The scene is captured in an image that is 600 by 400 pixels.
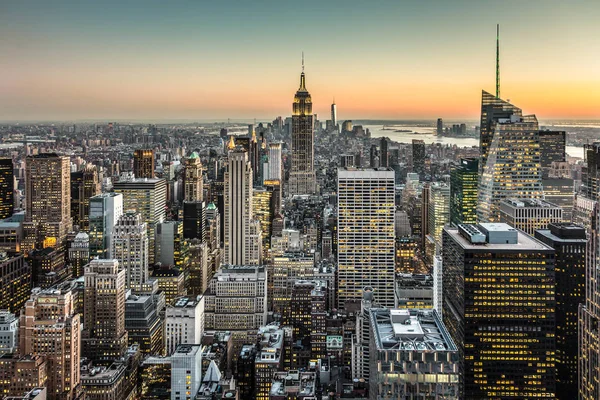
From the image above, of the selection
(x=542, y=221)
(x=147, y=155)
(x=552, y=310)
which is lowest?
(x=552, y=310)

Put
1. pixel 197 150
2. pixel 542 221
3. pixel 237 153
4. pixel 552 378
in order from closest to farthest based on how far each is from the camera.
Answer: pixel 552 378, pixel 542 221, pixel 197 150, pixel 237 153

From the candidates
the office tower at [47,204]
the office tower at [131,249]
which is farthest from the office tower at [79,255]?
the office tower at [131,249]

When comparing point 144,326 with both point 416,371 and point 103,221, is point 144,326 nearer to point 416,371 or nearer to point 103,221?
point 103,221

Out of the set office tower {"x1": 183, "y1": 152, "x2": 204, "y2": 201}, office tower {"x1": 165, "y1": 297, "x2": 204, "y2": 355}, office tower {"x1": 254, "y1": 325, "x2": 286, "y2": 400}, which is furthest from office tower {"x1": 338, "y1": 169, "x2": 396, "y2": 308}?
office tower {"x1": 183, "y1": 152, "x2": 204, "y2": 201}

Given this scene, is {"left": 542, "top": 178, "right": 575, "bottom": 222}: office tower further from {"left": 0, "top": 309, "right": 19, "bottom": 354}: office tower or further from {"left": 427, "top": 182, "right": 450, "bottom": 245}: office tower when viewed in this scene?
{"left": 0, "top": 309, "right": 19, "bottom": 354}: office tower

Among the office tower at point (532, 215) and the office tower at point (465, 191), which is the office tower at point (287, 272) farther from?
the office tower at point (532, 215)

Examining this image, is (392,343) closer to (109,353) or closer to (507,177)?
(109,353)

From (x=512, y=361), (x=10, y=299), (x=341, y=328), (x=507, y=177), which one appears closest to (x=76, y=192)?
(x=10, y=299)

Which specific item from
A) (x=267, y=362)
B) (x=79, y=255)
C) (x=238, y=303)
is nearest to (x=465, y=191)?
(x=238, y=303)
